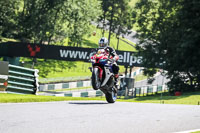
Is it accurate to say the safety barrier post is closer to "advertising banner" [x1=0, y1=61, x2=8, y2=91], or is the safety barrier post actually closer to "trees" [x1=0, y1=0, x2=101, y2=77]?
"advertising banner" [x1=0, y1=61, x2=8, y2=91]

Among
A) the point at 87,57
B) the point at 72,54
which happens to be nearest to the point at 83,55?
the point at 87,57

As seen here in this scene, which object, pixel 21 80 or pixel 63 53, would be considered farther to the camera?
pixel 63 53

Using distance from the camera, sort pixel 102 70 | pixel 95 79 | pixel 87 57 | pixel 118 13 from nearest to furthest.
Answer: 1. pixel 95 79
2. pixel 102 70
3. pixel 87 57
4. pixel 118 13

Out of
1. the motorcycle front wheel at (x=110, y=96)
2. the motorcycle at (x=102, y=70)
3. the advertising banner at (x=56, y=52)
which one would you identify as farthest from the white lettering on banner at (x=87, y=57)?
the motorcycle at (x=102, y=70)

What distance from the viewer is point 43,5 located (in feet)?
189

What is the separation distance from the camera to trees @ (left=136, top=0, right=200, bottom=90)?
34.2m

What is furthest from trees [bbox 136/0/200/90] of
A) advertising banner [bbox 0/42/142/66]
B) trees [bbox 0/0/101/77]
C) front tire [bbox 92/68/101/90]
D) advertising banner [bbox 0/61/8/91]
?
front tire [bbox 92/68/101/90]

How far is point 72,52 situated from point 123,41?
5875cm

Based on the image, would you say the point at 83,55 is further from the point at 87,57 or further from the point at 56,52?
the point at 56,52

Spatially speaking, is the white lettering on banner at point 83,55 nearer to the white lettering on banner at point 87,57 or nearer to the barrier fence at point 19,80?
the white lettering on banner at point 87,57

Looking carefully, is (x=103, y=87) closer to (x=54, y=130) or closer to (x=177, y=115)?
(x=177, y=115)

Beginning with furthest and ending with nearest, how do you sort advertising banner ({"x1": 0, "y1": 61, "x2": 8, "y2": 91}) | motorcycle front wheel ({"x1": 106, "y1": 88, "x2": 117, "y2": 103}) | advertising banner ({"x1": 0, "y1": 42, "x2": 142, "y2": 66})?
advertising banner ({"x1": 0, "y1": 42, "x2": 142, "y2": 66})
advertising banner ({"x1": 0, "y1": 61, "x2": 8, "y2": 91})
motorcycle front wheel ({"x1": 106, "y1": 88, "x2": 117, "y2": 103})

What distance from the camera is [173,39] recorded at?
37844 mm

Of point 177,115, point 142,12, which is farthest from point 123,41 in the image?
point 177,115
